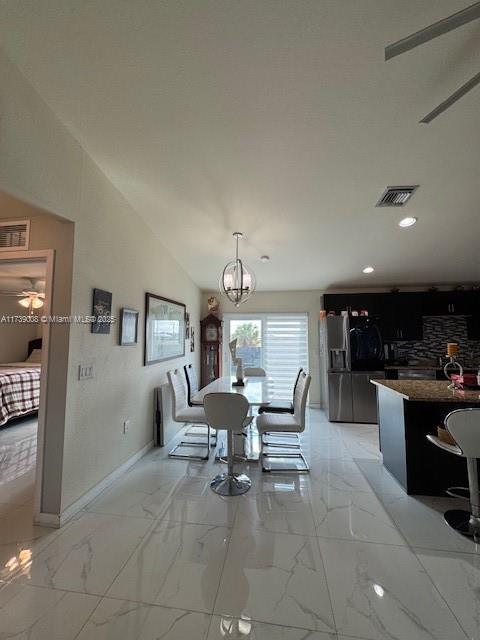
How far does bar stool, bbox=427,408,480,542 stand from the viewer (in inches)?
70.7

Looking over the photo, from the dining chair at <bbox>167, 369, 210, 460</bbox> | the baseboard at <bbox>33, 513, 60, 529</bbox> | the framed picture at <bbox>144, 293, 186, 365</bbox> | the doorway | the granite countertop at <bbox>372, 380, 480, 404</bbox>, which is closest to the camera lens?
the baseboard at <bbox>33, 513, 60, 529</bbox>

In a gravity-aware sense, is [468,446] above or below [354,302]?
below

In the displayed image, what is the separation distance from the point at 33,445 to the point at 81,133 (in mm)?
3650

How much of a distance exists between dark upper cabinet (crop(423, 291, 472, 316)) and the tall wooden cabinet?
3.91m

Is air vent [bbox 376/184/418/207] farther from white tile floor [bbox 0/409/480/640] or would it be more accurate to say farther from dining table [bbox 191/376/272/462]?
white tile floor [bbox 0/409/480/640]

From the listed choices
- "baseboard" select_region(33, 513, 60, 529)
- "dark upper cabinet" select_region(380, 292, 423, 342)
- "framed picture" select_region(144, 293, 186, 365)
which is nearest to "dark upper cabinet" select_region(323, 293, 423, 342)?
"dark upper cabinet" select_region(380, 292, 423, 342)

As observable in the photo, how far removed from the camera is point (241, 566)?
1.60 meters

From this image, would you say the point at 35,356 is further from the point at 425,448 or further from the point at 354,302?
the point at 425,448

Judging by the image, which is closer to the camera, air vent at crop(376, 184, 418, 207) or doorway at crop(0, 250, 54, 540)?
doorway at crop(0, 250, 54, 540)

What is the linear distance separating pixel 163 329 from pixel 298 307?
3.00m

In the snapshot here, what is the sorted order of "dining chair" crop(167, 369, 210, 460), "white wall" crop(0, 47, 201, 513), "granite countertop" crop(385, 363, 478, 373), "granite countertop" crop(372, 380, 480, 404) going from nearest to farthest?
1. "white wall" crop(0, 47, 201, 513)
2. "granite countertop" crop(372, 380, 480, 404)
3. "dining chair" crop(167, 369, 210, 460)
4. "granite countertop" crop(385, 363, 478, 373)

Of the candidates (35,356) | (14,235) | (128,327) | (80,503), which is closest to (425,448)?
(80,503)

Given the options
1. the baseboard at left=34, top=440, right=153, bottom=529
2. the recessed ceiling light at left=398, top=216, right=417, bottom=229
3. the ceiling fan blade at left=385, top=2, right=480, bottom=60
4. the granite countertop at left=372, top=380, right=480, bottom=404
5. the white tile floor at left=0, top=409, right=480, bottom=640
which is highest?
the recessed ceiling light at left=398, top=216, right=417, bottom=229

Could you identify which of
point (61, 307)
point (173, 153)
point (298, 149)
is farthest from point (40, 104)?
point (298, 149)
